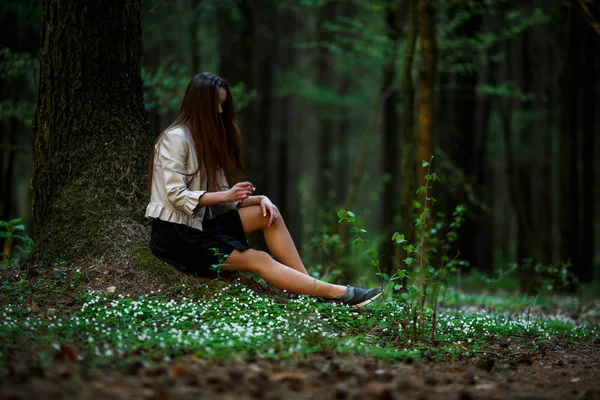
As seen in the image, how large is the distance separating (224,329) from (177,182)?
5.03 feet

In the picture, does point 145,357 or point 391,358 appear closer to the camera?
point 145,357

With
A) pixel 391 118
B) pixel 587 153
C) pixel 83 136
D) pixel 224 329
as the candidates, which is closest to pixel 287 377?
pixel 224 329

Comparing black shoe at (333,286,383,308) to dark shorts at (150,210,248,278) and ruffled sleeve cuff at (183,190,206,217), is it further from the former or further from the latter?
ruffled sleeve cuff at (183,190,206,217)

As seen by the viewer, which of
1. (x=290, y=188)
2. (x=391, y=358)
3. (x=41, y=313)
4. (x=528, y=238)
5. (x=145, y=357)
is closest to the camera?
(x=145, y=357)

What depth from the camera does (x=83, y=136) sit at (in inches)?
218

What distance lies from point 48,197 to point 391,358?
367cm

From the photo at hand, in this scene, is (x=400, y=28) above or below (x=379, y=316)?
above

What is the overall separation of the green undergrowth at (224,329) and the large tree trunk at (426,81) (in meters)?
2.45

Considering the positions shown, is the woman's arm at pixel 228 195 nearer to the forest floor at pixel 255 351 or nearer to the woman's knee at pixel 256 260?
the woman's knee at pixel 256 260

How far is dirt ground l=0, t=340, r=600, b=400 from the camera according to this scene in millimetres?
2723

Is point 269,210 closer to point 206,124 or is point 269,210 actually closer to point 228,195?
point 228,195

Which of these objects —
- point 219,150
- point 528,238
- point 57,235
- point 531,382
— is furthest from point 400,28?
point 531,382

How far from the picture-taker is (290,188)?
90.4 feet

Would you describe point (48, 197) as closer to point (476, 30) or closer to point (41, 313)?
point (41, 313)
